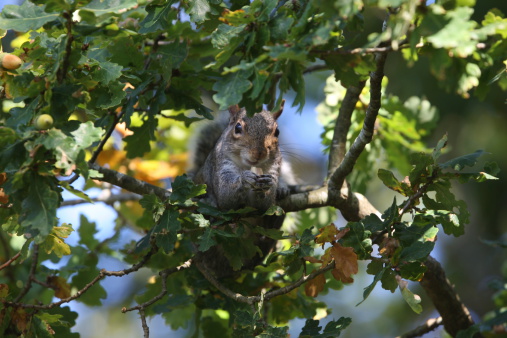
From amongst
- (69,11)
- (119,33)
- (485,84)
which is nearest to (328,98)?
(485,84)

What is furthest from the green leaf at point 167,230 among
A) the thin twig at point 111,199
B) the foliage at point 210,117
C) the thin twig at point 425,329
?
the thin twig at point 111,199

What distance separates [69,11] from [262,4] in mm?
566

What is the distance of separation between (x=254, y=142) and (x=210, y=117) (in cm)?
44

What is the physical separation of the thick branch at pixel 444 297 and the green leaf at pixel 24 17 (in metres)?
2.02

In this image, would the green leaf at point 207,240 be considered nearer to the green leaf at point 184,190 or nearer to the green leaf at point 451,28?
the green leaf at point 184,190

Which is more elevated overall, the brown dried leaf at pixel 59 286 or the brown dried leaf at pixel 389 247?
the brown dried leaf at pixel 59 286

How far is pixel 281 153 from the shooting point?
11.5 ft

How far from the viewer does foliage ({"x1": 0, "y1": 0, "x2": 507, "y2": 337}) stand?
192 cm

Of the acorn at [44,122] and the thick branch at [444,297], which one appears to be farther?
the thick branch at [444,297]

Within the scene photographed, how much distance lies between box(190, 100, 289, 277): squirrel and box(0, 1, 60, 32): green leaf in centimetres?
120

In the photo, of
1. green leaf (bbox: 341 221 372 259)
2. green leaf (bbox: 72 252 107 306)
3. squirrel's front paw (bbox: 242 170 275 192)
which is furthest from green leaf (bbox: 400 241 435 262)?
green leaf (bbox: 72 252 107 306)

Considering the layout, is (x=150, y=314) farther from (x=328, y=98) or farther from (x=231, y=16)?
(x=231, y=16)

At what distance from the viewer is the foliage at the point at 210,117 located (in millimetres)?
1915

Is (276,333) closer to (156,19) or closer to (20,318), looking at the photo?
→ (20,318)
